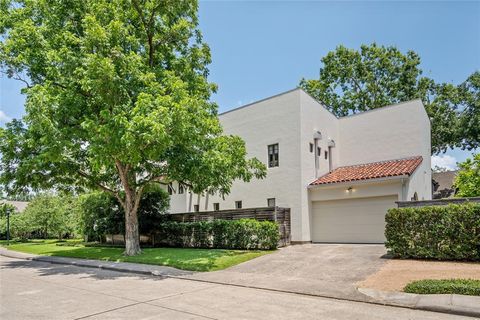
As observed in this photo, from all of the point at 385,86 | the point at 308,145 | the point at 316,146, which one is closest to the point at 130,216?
the point at 308,145

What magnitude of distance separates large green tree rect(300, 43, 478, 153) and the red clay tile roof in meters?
15.1

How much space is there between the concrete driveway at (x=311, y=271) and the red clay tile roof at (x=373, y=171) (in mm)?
3982

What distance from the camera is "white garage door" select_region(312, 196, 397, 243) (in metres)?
17.4

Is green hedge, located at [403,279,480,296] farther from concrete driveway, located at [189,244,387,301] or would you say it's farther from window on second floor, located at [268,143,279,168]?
window on second floor, located at [268,143,279,168]

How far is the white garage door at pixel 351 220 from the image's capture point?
1744 cm

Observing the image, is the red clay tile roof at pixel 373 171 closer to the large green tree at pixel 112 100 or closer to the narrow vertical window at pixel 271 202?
the narrow vertical window at pixel 271 202

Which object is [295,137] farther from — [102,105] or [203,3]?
[102,105]

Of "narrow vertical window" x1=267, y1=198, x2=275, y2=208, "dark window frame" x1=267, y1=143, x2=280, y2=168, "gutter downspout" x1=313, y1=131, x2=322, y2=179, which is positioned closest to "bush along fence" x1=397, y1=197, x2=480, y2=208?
"gutter downspout" x1=313, y1=131, x2=322, y2=179

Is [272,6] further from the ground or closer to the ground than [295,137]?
further from the ground

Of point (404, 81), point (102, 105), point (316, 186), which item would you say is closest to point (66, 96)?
point (102, 105)

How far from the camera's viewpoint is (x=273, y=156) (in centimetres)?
2017

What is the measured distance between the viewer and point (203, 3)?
16906mm

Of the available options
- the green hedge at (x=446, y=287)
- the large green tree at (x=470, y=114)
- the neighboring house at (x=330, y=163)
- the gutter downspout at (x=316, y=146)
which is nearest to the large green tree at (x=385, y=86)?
the large green tree at (x=470, y=114)

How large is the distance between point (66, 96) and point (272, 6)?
9.07 metres
